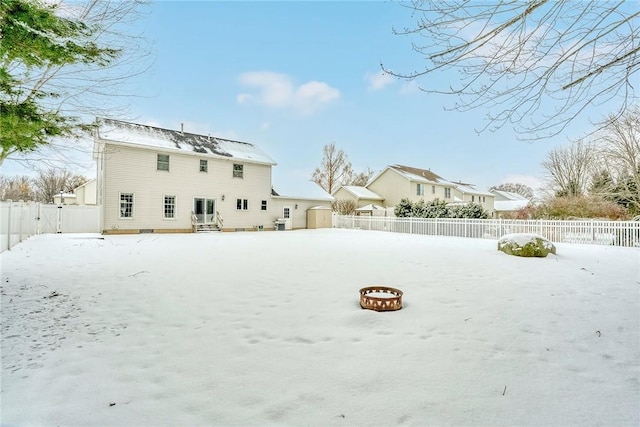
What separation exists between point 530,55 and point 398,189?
2842 centimetres

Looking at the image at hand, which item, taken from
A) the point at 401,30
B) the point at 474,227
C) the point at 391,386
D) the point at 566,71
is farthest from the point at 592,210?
the point at 391,386

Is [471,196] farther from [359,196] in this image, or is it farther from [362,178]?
[359,196]

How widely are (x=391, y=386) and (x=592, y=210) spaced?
19.5 m

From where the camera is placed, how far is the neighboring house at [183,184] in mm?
16406

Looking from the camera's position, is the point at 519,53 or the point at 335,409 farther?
the point at 519,53

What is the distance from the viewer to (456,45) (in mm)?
3793

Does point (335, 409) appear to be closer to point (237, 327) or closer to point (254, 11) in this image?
point (237, 327)

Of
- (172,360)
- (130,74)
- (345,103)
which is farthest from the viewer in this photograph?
(345,103)

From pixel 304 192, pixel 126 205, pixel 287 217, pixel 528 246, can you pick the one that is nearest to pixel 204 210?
pixel 126 205

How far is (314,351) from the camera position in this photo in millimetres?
3105

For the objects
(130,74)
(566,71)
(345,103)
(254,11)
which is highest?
(345,103)

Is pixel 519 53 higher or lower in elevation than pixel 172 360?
higher

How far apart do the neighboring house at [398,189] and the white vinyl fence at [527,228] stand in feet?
34.6

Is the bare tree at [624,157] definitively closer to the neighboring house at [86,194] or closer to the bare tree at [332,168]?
the bare tree at [332,168]
